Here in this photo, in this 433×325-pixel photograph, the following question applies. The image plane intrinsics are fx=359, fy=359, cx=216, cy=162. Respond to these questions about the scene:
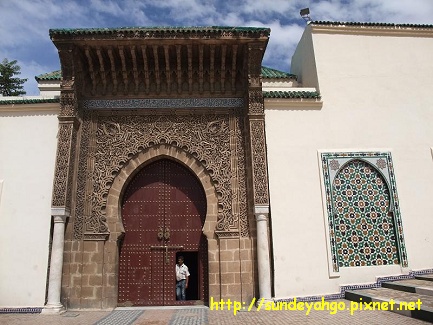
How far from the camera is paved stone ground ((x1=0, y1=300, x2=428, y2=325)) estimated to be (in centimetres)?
368

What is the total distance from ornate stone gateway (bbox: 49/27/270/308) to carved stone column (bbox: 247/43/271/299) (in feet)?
0.05

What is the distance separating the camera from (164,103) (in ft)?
18.6

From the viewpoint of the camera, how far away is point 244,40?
5301 mm

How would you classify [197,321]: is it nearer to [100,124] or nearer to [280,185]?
[280,185]

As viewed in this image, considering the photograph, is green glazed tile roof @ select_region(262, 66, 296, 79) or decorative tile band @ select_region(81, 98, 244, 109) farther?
green glazed tile roof @ select_region(262, 66, 296, 79)

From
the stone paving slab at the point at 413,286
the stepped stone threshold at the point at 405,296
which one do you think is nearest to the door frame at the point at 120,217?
the stepped stone threshold at the point at 405,296

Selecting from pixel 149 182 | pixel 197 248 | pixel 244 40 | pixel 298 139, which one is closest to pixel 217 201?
pixel 197 248

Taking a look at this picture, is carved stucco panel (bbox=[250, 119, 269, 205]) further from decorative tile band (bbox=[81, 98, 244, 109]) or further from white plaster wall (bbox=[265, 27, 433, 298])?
decorative tile band (bbox=[81, 98, 244, 109])

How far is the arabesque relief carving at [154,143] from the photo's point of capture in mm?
5188

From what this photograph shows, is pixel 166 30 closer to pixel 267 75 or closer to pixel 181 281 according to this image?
pixel 267 75

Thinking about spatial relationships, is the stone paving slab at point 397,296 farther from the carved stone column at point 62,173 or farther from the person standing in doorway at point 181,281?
the carved stone column at point 62,173

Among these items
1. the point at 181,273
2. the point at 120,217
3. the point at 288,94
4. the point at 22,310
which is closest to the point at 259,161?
the point at 288,94

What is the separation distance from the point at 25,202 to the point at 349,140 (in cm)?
479

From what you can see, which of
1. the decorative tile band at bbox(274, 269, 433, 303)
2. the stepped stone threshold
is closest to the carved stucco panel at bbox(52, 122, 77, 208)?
the decorative tile band at bbox(274, 269, 433, 303)
